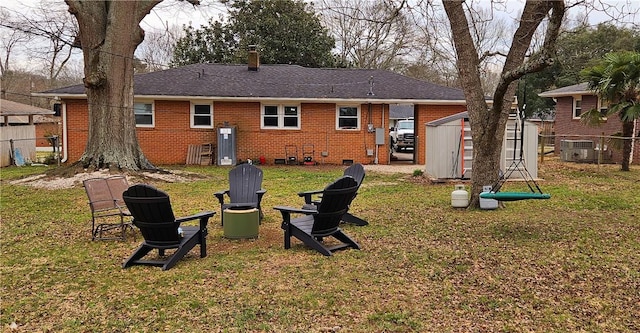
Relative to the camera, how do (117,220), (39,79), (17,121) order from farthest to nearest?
(39,79), (17,121), (117,220)

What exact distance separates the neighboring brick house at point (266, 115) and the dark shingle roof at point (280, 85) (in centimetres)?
4

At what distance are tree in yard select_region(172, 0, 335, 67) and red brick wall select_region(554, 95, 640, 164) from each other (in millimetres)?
13333

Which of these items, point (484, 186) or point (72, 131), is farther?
point (72, 131)

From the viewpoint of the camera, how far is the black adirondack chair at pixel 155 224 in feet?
18.8

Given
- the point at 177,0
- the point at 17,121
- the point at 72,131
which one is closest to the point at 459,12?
the point at 177,0

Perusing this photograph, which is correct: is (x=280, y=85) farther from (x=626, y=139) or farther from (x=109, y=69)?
(x=626, y=139)

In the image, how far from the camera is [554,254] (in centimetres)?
643

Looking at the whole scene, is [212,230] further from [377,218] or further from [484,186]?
[484,186]

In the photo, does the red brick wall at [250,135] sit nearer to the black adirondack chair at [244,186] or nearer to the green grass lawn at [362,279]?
the green grass lawn at [362,279]

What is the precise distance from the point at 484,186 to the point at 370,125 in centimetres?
1112

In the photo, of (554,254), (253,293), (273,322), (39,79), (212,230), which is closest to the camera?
(273,322)

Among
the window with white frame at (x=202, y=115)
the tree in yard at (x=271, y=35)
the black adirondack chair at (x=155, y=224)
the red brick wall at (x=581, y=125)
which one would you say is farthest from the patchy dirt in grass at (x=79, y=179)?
the tree in yard at (x=271, y=35)

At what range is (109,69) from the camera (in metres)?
14.7

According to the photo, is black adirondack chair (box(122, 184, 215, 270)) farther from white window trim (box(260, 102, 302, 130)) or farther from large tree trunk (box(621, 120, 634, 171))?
white window trim (box(260, 102, 302, 130))
